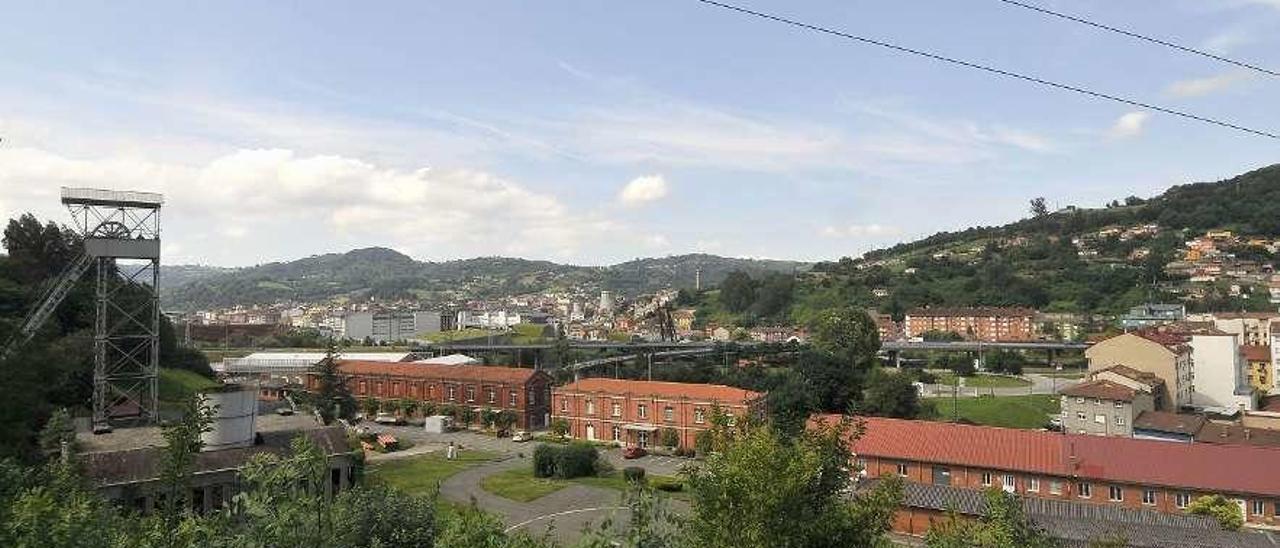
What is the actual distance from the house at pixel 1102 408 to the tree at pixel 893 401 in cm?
795

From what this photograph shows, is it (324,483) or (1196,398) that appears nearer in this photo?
(324,483)

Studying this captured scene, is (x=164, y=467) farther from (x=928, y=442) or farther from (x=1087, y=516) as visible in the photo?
(x=928, y=442)

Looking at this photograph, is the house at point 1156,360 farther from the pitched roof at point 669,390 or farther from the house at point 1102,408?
the pitched roof at point 669,390

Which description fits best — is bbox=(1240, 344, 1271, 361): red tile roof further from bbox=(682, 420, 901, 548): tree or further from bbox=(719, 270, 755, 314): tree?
bbox=(719, 270, 755, 314): tree

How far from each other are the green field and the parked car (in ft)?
35.7

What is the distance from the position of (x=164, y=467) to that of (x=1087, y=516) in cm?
2617

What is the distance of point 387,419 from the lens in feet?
171

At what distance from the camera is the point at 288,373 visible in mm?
66812

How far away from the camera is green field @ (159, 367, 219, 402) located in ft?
131

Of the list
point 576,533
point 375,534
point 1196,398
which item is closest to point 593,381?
point 576,533

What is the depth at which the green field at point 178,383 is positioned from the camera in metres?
39.8

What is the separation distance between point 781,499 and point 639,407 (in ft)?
116

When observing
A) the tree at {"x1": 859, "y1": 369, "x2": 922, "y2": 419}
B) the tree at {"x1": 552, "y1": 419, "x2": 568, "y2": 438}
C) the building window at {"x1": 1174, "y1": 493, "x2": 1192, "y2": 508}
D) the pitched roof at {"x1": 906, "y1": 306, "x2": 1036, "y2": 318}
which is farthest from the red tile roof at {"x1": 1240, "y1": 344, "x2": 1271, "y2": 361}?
the tree at {"x1": 552, "y1": 419, "x2": 568, "y2": 438}

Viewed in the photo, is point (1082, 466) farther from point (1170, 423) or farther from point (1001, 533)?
point (1001, 533)
